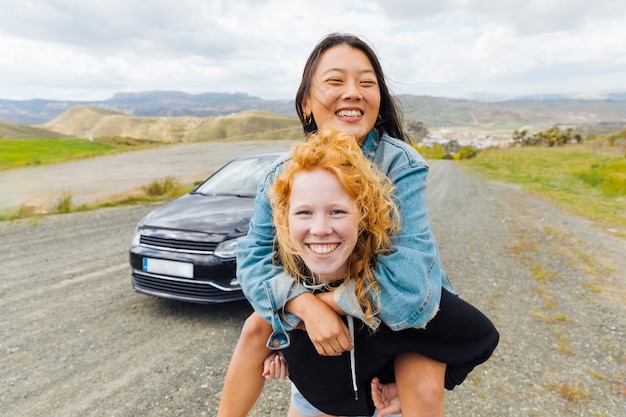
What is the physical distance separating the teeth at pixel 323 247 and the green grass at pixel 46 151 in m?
19.3

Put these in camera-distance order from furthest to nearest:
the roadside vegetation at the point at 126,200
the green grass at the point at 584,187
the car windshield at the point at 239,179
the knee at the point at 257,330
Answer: the green grass at the point at 584,187 < the roadside vegetation at the point at 126,200 < the car windshield at the point at 239,179 < the knee at the point at 257,330

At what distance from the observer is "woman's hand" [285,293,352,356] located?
1.28m

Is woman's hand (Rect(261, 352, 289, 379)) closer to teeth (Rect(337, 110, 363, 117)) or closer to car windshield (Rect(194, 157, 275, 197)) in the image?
teeth (Rect(337, 110, 363, 117))

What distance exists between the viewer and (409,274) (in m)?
1.21

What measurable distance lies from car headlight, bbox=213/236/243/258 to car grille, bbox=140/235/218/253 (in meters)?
0.05

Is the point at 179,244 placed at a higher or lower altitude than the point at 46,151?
higher

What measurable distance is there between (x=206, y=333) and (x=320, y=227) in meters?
2.58

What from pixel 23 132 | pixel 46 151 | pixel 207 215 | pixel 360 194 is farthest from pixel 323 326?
pixel 23 132

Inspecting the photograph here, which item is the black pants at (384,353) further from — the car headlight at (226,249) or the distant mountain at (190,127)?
the distant mountain at (190,127)

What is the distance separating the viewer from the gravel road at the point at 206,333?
2518 mm

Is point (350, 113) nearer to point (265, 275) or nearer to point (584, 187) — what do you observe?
point (265, 275)

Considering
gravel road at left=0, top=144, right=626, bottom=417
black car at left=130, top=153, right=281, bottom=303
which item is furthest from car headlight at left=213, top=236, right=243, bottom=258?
gravel road at left=0, top=144, right=626, bottom=417

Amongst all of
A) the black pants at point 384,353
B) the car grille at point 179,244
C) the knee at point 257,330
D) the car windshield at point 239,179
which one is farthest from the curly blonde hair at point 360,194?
the car windshield at point 239,179

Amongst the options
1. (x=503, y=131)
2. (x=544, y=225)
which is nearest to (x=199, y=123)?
(x=503, y=131)
